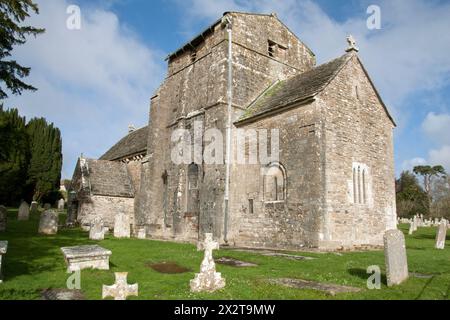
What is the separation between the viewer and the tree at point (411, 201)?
4906cm

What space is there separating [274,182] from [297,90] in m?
4.81

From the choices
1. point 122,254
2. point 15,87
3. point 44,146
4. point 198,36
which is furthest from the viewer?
point 44,146

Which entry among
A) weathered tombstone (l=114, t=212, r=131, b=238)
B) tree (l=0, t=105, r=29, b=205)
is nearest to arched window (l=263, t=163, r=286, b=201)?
weathered tombstone (l=114, t=212, r=131, b=238)

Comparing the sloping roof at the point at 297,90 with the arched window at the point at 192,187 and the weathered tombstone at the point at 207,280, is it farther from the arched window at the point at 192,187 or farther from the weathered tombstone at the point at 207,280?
the weathered tombstone at the point at 207,280

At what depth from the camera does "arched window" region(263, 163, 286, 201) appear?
53.3ft

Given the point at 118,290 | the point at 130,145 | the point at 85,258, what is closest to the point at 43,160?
the point at 130,145

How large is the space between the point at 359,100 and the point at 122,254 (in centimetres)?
1314

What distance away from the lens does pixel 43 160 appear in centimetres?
4081

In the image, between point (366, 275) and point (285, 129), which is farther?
point (285, 129)

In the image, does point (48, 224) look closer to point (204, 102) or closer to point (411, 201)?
point (204, 102)

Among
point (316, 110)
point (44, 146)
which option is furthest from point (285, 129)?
point (44, 146)

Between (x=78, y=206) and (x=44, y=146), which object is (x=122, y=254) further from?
(x=44, y=146)

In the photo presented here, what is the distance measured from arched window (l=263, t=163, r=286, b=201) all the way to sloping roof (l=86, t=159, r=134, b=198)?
1410cm

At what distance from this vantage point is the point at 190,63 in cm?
2302
